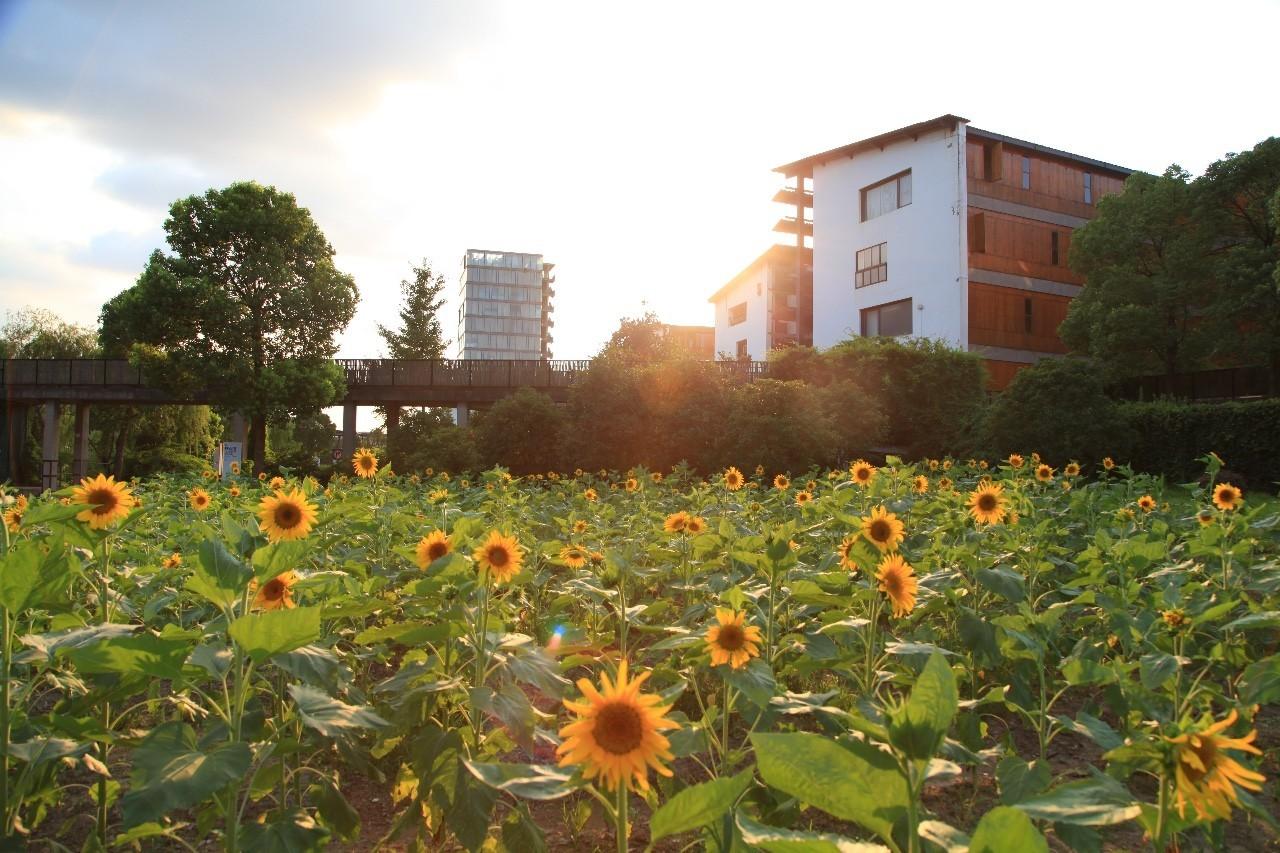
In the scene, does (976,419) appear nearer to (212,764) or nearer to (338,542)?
(338,542)

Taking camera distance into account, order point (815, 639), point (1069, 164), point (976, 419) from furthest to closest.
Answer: point (1069, 164)
point (976, 419)
point (815, 639)

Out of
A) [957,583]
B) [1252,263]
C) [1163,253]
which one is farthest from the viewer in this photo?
[1163,253]

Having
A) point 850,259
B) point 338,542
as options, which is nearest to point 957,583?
point 338,542

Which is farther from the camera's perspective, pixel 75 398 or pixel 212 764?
A: pixel 75 398

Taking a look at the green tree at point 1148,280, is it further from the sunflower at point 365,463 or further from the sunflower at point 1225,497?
the sunflower at point 365,463

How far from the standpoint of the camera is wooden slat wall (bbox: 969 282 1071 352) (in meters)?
27.5

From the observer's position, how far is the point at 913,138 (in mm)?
28766

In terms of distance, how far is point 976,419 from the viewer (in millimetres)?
19344

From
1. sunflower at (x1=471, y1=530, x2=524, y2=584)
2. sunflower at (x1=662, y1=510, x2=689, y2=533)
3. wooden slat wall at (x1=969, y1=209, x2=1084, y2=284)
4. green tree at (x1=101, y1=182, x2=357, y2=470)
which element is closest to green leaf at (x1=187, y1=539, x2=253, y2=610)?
sunflower at (x1=471, y1=530, x2=524, y2=584)

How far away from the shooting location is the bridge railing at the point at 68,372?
Result: 26.9m

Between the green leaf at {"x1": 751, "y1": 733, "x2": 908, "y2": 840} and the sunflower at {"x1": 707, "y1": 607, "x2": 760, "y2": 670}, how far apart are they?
76 cm

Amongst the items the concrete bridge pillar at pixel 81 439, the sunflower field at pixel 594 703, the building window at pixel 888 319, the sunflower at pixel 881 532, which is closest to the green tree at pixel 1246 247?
the building window at pixel 888 319

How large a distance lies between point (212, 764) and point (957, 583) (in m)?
3.03

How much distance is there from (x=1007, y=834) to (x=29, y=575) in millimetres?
1620
